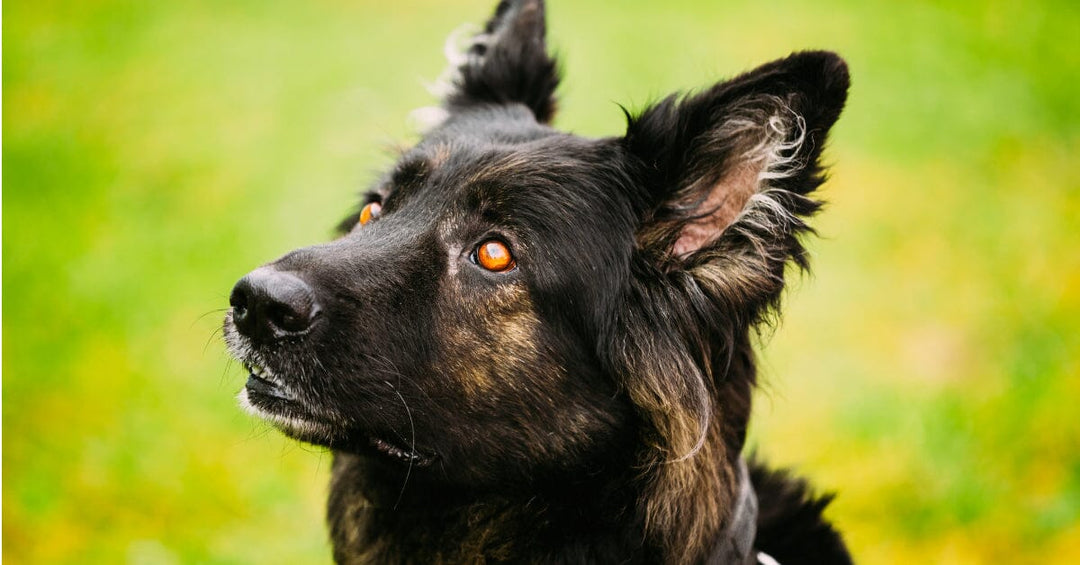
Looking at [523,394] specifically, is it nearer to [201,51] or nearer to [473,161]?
[473,161]

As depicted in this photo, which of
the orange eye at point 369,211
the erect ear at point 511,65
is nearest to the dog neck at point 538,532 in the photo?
the orange eye at point 369,211

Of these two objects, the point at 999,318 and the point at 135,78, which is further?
the point at 135,78

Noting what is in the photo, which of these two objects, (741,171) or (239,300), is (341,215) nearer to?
(239,300)

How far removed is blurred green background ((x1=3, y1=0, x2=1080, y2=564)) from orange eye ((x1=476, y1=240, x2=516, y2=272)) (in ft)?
3.65

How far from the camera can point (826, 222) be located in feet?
31.6

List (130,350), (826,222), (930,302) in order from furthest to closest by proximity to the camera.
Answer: (826,222), (930,302), (130,350)

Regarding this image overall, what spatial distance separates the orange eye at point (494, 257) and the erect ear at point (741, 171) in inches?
20.7

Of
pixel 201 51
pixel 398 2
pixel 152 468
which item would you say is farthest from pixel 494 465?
pixel 398 2

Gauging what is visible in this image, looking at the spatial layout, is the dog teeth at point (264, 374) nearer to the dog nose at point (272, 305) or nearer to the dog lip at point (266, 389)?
the dog lip at point (266, 389)

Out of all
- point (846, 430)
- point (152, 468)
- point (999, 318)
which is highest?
point (999, 318)

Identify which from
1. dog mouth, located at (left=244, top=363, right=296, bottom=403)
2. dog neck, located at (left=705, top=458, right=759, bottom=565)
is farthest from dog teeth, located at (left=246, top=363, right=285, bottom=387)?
dog neck, located at (left=705, top=458, right=759, bottom=565)

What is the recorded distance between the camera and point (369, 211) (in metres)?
3.78

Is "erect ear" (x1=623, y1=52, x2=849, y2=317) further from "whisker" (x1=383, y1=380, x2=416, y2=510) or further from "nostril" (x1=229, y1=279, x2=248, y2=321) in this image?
"nostril" (x1=229, y1=279, x2=248, y2=321)

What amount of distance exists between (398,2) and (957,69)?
11.7m
